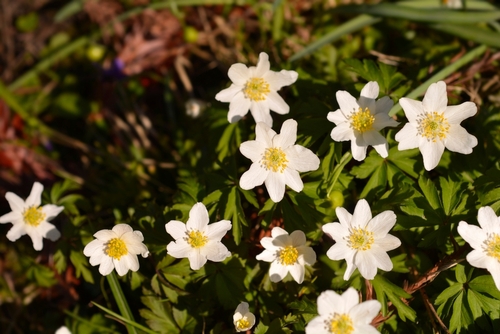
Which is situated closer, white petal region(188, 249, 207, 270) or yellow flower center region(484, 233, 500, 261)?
yellow flower center region(484, 233, 500, 261)

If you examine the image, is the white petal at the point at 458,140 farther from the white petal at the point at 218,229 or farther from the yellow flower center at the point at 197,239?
the yellow flower center at the point at 197,239

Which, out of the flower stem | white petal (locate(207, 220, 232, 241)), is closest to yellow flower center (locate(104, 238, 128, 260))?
the flower stem

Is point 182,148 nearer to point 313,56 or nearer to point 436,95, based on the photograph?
point 313,56

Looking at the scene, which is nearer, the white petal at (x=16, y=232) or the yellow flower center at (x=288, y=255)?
the yellow flower center at (x=288, y=255)

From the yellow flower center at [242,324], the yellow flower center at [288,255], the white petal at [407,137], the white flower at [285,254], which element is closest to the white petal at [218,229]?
the white flower at [285,254]

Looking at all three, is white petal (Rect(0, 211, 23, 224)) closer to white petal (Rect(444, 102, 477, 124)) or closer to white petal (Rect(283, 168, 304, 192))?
white petal (Rect(283, 168, 304, 192))

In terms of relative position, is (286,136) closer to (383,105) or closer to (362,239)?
(383,105)
